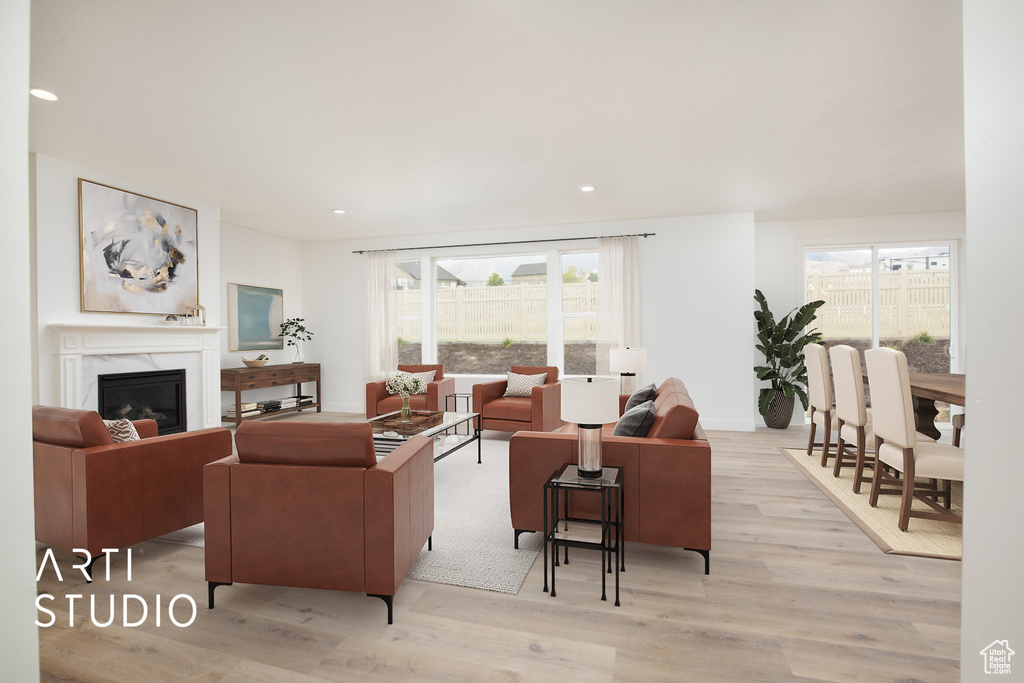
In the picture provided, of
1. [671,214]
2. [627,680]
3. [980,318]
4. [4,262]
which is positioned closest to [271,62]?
[4,262]

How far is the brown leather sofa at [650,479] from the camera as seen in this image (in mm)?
2406

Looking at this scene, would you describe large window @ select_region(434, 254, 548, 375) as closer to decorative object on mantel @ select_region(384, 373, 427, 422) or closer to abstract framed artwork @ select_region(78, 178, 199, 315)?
decorative object on mantel @ select_region(384, 373, 427, 422)

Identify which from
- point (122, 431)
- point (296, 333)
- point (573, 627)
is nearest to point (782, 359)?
point (573, 627)

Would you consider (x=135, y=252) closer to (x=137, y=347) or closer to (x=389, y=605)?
(x=137, y=347)

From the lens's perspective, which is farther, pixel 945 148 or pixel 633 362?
pixel 633 362

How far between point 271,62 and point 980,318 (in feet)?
10.2

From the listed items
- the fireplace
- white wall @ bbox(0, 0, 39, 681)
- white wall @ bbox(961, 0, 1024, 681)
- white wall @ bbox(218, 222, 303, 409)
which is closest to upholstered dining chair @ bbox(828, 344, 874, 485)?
white wall @ bbox(961, 0, 1024, 681)

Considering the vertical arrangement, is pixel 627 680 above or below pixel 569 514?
below

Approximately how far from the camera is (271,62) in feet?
8.48

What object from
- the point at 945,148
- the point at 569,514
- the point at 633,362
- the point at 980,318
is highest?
the point at 945,148

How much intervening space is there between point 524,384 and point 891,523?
3.59 m

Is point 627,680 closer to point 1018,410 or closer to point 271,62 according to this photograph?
point 1018,410

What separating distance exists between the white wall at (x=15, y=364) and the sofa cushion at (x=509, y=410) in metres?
4.34

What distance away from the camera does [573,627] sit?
6.48ft
